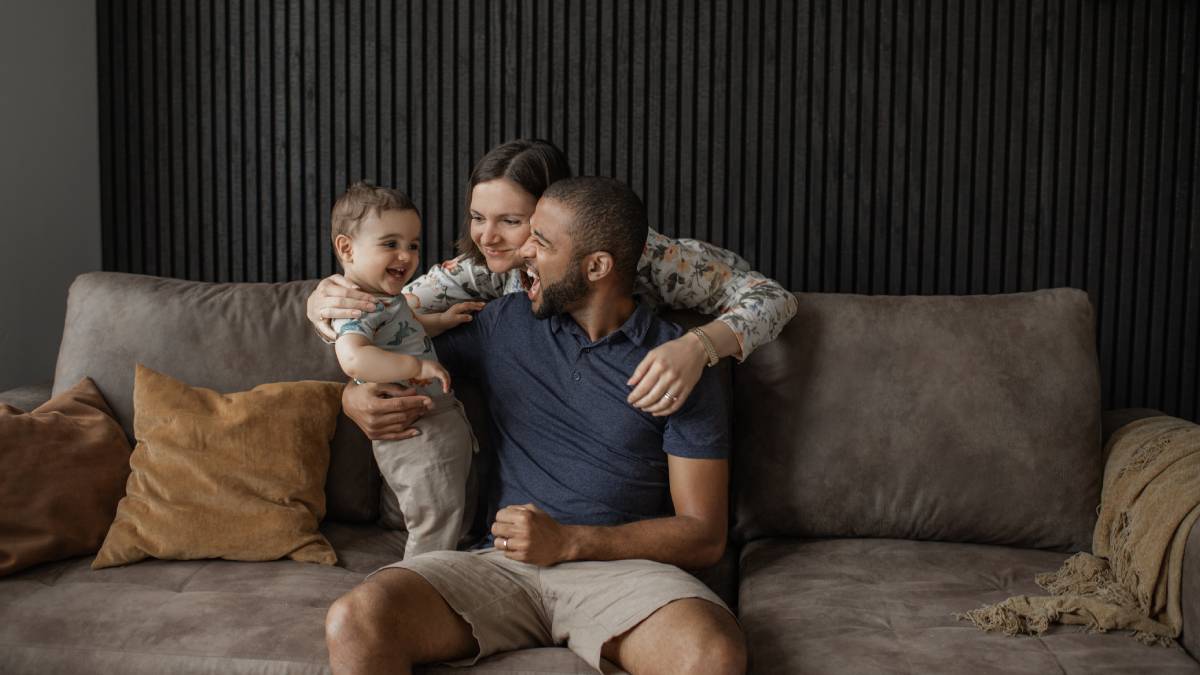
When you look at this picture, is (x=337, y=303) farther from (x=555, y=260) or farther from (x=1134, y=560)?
(x=1134, y=560)

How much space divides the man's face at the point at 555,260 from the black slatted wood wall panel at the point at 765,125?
1226 mm

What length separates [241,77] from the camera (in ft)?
11.0

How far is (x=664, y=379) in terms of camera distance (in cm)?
197

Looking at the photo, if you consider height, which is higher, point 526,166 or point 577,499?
point 526,166

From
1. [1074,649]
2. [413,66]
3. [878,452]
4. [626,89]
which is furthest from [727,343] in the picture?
[413,66]

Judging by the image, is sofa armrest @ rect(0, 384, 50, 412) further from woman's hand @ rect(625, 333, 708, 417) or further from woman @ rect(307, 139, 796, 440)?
woman's hand @ rect(625, 333, 708, 417)

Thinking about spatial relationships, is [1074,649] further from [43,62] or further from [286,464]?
[43,62]

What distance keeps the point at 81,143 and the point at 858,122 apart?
2345mm

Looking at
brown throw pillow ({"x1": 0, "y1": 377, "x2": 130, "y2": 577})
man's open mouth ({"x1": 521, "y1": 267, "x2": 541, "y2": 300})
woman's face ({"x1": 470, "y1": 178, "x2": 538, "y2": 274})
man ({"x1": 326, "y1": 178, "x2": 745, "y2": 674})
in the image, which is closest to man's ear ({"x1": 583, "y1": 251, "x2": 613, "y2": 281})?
man ({"x1": 326, "y1": 178, "x2": 745, "y2": 674})

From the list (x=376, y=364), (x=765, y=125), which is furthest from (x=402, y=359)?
(x=765, y=125)

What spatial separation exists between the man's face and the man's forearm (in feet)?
1.43

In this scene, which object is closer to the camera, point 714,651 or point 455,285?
point 714,651

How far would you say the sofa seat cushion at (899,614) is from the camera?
1.77m

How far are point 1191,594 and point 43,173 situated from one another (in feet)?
10.0
